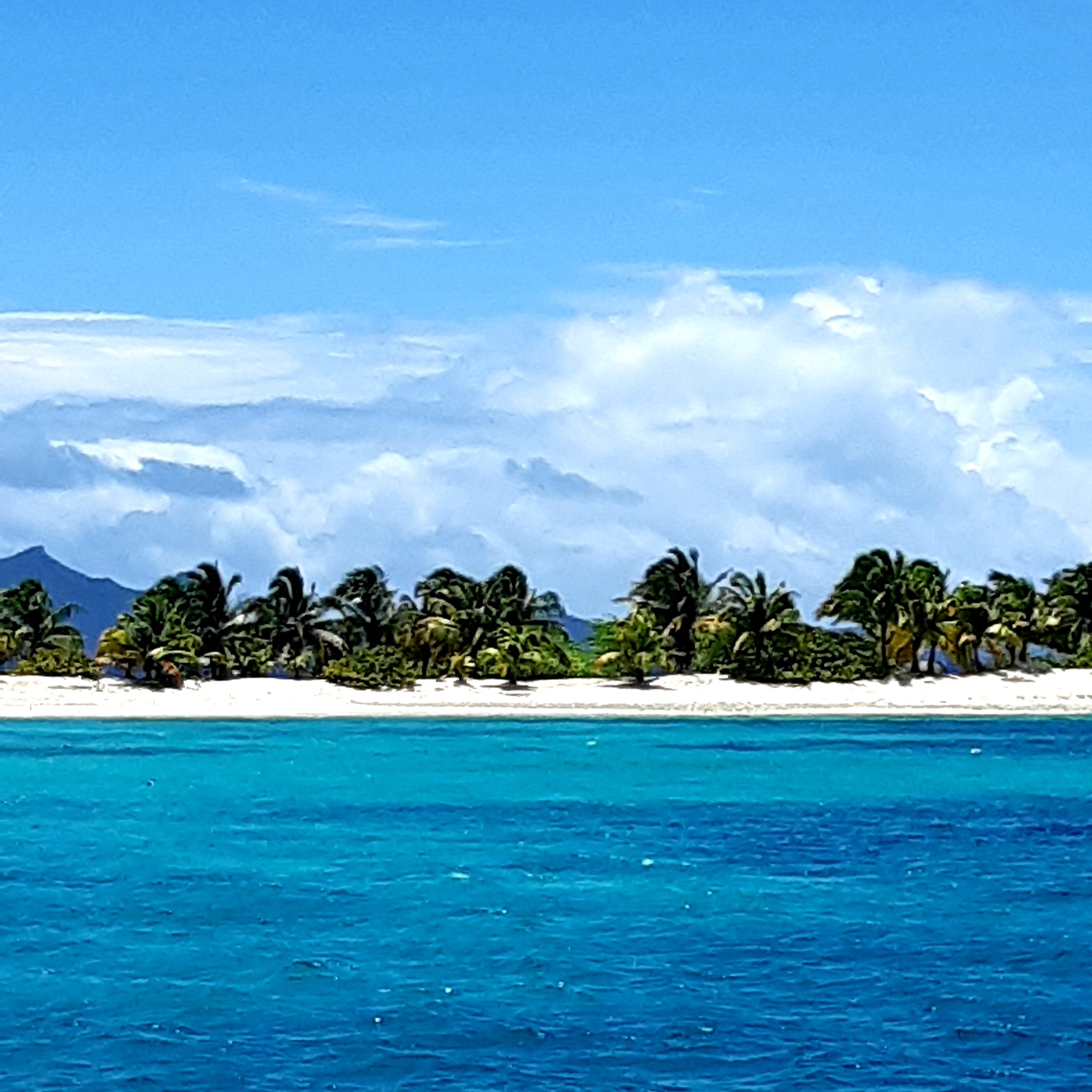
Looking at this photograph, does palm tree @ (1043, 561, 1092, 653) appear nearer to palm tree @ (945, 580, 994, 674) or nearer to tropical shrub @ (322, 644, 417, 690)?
palm tree @ (945, 580, 994, 674)

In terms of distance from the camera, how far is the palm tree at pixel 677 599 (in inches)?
3979

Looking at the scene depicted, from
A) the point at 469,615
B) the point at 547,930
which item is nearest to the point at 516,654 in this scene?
the point at 469,615

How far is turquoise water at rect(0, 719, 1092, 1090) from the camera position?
21047 millimetres

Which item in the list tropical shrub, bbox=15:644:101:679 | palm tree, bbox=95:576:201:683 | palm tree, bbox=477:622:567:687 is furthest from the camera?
palm tree, bbox=477:622:567:687

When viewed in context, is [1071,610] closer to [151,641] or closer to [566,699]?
[566,699]

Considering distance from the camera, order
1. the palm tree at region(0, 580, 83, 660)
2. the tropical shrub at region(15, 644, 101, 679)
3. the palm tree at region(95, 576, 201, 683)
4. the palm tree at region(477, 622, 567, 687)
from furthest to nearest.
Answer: the palm tree at region(0, 580, 83, 660), the palm tree at region(477, 622, 567, 687), the tropical shrub at region(15, 644, 101, 679), the palm tree at region(95, 576, 201, 683)

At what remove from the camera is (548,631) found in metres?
102

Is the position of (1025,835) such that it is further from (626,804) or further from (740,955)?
(740,955)

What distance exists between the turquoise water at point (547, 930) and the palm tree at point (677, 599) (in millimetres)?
40931

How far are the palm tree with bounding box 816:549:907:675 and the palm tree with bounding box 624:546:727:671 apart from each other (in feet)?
21.9

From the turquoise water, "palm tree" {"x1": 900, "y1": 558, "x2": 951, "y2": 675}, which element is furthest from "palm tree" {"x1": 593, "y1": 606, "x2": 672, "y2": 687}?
the turquoise water

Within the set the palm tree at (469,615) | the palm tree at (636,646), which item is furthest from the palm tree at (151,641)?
the palm tree at (636,646)

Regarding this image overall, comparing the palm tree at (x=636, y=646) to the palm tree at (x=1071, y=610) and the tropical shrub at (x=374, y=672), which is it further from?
the palm tree at (x=1071, y=610)

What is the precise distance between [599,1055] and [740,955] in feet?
21.2
